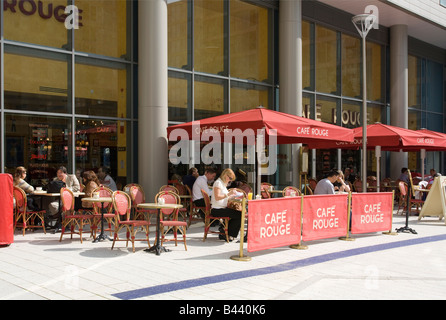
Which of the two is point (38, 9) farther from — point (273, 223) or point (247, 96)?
point (273, 223)

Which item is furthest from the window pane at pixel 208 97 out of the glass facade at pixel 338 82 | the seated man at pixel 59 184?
the seated man at pixel 59 184

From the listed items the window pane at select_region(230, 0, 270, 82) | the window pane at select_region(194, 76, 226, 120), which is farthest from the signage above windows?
the window pane at select_region(230, 0, 270, 82)

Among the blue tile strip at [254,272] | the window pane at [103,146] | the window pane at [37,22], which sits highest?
the window pane at [37,22]

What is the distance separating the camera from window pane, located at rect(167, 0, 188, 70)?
Result: 49.3 ft

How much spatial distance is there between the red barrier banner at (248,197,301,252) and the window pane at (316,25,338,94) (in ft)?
39.3

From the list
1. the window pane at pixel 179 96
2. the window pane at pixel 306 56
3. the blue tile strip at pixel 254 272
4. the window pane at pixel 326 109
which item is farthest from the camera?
the window pane at pixel 326 109

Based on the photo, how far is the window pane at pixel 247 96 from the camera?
17.0m

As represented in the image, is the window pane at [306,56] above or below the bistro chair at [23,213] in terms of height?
above

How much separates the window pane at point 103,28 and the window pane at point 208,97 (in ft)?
8.80

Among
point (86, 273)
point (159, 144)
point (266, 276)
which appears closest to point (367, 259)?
point (266, 276)

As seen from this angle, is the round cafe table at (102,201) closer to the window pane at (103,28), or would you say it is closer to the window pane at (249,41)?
the window pane at (103,28)

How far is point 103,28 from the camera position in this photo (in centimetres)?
1380

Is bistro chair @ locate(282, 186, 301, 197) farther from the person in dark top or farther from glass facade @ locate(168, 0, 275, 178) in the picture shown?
glass facade @ locate(168, 0, 275, 178)

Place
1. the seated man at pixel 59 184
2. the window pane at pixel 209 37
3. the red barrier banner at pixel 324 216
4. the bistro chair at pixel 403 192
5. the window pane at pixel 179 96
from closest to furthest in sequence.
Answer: the red barrier banner at pixel 324 216 < the seated man at pixel 59 184 < the window pane at pixel 179 96 < the bistro chair at pixel 403 192 < the window pane at pixel 209 37
